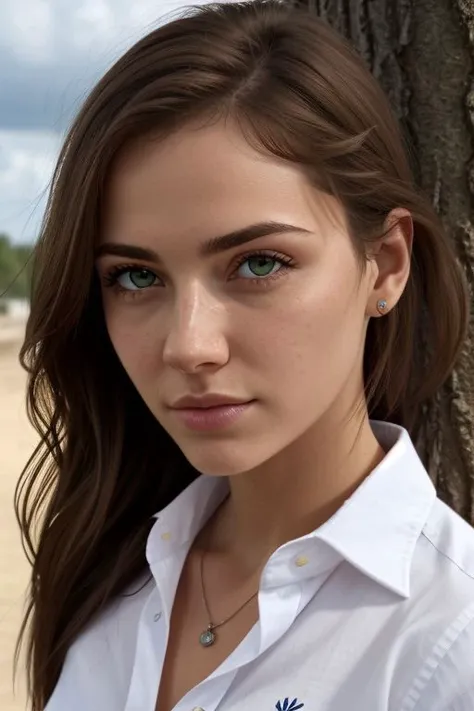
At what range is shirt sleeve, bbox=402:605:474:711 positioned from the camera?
1332mm

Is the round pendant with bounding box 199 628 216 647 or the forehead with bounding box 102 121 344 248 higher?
the forehead with bounding box 102 121 344 248

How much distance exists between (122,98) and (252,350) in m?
0.45

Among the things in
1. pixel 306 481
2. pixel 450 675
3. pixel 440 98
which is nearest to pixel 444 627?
pixel 450 675

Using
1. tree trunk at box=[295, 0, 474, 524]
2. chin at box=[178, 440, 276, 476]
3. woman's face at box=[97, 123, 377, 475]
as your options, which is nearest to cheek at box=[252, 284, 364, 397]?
woman's face at box=[97, 123, 377, 475]

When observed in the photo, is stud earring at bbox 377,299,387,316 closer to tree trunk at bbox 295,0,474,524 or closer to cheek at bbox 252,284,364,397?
cheek at bbox 252,284,364,397

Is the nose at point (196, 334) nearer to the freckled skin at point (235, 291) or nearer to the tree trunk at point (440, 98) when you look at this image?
the freckled skin at point (235, 291)

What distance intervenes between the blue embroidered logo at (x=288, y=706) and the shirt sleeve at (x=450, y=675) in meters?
0.17

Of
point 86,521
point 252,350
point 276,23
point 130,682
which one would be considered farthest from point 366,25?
point 130,682

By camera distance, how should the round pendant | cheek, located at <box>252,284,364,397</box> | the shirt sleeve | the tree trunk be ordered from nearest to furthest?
the shirt sleeve
cheek, located at <box>252,284,364,397</box>
the round pendant
the tree trunk

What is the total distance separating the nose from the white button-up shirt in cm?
34

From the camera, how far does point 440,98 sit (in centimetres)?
191

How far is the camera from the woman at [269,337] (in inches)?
56.3

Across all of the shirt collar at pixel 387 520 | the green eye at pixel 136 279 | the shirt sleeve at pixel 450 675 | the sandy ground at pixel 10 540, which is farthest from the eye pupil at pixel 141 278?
the sandy ground at pixel 10 540

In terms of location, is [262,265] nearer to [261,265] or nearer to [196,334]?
[261,265]
